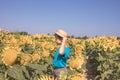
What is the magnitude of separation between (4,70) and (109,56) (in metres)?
8.35

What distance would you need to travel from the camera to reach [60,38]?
5000mm

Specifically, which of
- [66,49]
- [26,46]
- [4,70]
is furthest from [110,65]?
[4,70]

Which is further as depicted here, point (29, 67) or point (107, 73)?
point (107, 73)

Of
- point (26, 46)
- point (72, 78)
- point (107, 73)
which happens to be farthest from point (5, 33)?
point (72, 78)

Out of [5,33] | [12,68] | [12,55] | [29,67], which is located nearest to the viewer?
[12,55]

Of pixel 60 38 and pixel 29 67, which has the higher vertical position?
pixel 60 38

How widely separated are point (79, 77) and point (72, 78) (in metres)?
0.06

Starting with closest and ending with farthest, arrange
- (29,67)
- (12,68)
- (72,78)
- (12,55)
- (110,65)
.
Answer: (72,78) → (12,55) → (12,68) → (29,67) → (110,65)

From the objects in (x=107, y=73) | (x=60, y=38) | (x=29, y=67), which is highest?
(x=60, y=38)

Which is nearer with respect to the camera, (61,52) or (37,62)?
(61,52)

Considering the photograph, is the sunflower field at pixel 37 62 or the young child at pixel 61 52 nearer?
the sunflower field at pixel 37 62

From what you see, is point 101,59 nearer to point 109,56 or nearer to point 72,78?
point 109,56

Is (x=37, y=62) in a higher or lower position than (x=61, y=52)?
lower

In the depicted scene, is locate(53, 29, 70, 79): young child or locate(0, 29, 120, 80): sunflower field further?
locate(53, 29, 70, 79): young child
